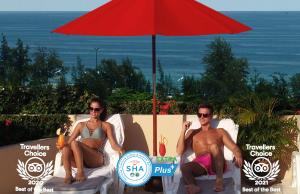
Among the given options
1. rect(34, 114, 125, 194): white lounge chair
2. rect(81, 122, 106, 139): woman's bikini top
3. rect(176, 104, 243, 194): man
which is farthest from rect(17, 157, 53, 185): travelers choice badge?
rect(176, 104, 243, 194): man

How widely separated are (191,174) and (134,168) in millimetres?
579

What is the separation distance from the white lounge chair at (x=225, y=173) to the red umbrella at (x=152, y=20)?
3.34 ft

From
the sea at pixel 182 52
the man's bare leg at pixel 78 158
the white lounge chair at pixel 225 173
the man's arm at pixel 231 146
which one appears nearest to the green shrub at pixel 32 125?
the man's bare leg at pixel 78 158

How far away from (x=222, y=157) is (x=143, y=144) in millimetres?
1361

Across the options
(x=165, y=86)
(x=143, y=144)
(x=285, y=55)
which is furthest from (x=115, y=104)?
(x=285, y=55)

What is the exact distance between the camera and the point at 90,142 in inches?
294

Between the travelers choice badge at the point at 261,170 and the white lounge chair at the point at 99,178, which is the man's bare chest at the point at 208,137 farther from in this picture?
the white lounge chair at the point at 99,178

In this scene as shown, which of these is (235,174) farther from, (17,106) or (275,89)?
(17,106)

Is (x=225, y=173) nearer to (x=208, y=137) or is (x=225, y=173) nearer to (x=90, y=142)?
(x=208, y=137)

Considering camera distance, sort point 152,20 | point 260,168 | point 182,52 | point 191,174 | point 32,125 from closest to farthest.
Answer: point 152,20, point 191,174, point 260,168, point 32,125, point 182,52

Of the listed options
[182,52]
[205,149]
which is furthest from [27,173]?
[182,52]

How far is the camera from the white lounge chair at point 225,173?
6.92 meters

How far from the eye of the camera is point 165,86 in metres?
10.4

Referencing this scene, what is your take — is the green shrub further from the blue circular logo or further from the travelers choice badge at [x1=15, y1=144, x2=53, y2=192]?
the blue circular logo
